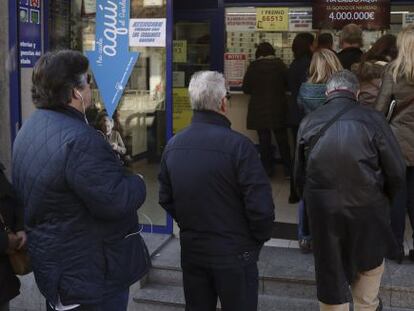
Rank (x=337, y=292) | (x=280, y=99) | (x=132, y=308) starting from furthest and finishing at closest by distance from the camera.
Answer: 1. (x=280, y=99)
2. (x=132, y=308)
3. (x=337, y=292)

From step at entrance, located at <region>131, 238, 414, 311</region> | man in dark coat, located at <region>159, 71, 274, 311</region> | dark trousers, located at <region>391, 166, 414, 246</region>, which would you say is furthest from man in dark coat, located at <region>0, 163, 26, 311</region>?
dark trousers, located at <region>391, 166, 414, 246</region>

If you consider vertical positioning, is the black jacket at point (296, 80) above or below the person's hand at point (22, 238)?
above

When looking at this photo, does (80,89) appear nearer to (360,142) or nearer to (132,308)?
(360,142)

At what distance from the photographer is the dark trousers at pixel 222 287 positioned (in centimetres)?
297

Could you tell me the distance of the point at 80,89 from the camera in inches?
104

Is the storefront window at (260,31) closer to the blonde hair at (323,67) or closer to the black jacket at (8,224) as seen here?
the blonde hair at (323,67)

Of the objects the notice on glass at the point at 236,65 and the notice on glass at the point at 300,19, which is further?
the notice on glass at the point at 236,65

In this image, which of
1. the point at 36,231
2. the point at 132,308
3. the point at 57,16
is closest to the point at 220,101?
the point at 36,231

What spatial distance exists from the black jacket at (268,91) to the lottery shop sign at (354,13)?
3.29 feet

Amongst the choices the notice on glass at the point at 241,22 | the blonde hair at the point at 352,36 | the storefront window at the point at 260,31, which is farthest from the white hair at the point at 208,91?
the notice on glass at the point at 241,22

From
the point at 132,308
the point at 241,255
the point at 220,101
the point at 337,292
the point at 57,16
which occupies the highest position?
the point at 57,16

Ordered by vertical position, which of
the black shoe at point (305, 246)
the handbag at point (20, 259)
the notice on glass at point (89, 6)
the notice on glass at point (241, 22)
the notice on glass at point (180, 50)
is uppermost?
the notice on glass at point (241, 22)

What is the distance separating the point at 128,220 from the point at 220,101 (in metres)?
0.74

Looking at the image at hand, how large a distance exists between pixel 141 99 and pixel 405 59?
2.13 m
